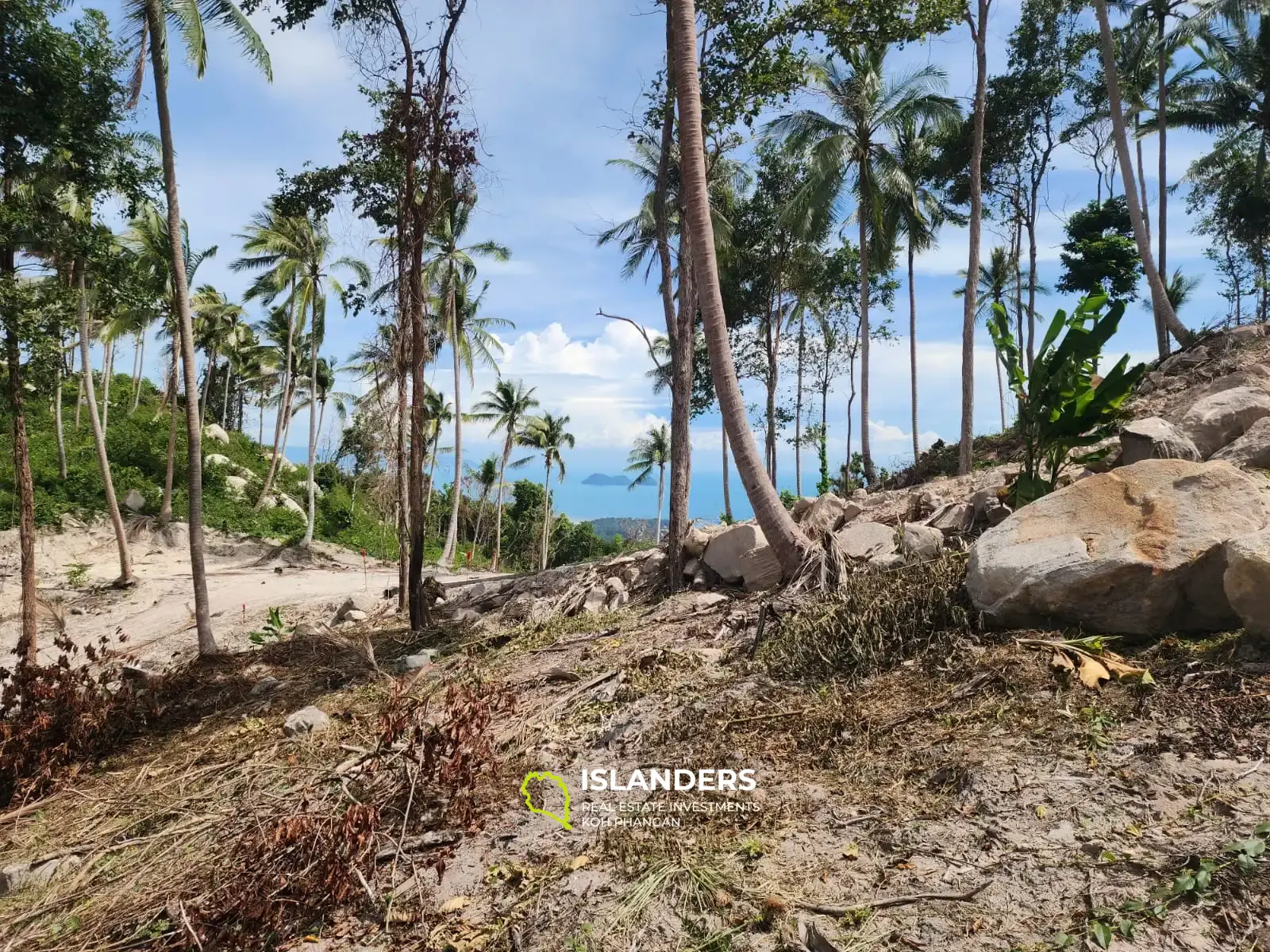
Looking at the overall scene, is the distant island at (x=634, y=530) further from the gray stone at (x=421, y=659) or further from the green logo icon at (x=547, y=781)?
the green logo icon at (x=547, y=781)

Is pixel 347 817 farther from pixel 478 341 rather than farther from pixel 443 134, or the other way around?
pixel 478 341

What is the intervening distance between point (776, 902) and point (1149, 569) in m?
2.84

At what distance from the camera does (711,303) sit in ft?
23.3

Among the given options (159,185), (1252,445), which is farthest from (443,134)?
(1252,445)

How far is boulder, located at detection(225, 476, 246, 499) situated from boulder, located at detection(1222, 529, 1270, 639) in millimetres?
27447

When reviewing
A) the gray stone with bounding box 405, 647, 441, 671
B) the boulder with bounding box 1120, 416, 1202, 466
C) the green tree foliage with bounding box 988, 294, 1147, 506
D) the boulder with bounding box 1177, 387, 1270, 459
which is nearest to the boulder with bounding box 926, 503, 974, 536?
the green tree foliage with bounding box 988, 294, 1147, 506

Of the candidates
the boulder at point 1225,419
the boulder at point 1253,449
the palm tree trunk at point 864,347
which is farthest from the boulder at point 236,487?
the boulder at point 1253,449

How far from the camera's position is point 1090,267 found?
20453 millimetres

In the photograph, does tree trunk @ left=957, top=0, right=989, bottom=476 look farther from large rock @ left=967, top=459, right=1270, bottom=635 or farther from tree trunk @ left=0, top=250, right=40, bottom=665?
tree trunk @ left=0, top=250, right=40, bottom=665

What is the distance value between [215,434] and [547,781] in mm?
33575

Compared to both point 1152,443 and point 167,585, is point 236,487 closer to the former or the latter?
point 167,585

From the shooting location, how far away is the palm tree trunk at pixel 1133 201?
1479cm

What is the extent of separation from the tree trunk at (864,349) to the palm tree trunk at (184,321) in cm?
1569

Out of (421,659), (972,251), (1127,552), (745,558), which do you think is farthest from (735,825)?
(972,251)
